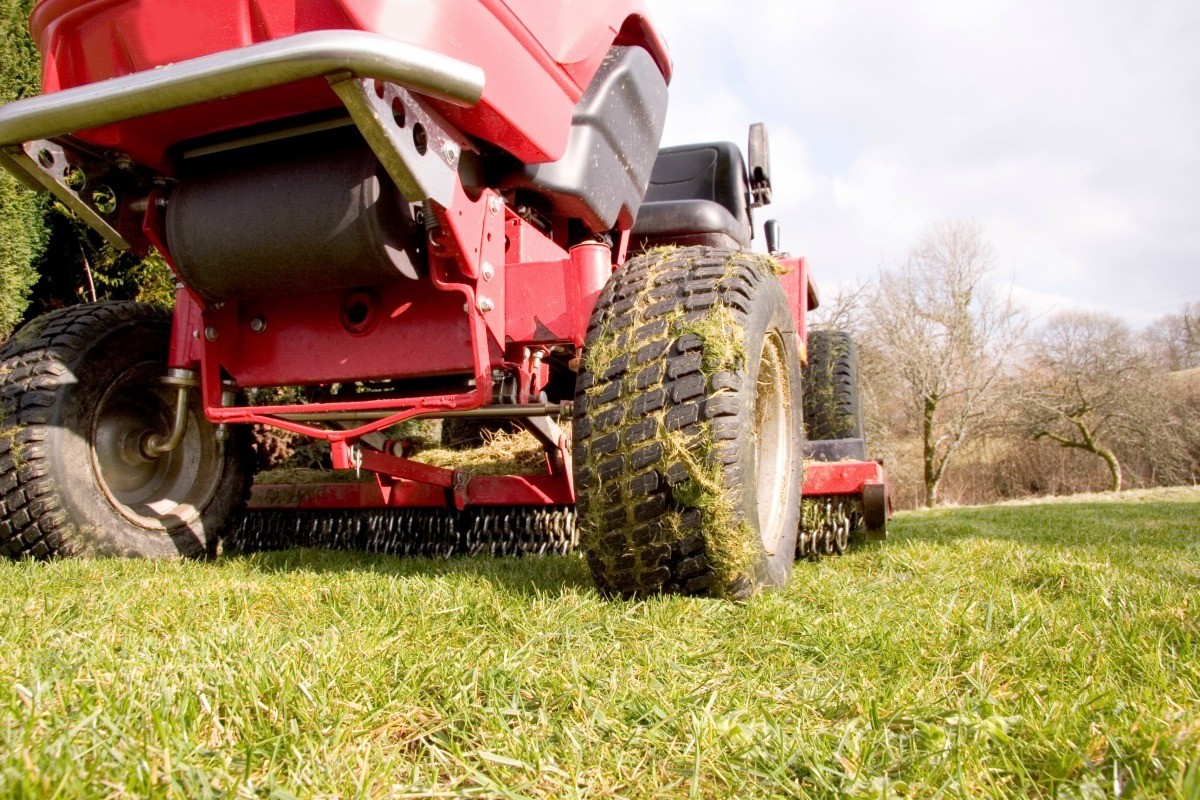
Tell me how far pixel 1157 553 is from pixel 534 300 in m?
2.77

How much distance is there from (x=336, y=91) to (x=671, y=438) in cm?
104

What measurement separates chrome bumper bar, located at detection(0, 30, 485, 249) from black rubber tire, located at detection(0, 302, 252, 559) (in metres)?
0.81

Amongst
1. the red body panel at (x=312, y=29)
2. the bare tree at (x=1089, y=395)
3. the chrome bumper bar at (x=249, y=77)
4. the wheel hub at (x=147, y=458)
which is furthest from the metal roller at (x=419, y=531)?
the bare tree at (x=1089, y=395)

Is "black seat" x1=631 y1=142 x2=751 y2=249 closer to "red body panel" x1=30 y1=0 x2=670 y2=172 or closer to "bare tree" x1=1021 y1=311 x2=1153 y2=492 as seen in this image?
"red body panel" x1=30 y1=0 x2=670 y2=172

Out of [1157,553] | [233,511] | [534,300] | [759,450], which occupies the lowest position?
[1157,553]

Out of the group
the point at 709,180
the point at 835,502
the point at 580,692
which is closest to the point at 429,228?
the point at 580,692

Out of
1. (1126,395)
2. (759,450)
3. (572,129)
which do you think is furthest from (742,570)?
(1126,395)

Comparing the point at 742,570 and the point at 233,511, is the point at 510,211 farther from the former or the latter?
the point at 233,511

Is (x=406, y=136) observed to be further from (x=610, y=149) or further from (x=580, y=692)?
(x=580, y=692)

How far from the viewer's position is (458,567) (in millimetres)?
2820

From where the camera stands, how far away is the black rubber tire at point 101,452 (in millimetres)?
2570

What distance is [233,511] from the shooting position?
3195mm


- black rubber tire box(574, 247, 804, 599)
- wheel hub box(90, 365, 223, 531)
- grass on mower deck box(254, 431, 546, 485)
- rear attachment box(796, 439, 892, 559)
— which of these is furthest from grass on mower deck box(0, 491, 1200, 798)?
grass on mower deck box(254, 431, 546, 485)

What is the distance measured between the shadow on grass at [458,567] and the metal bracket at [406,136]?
1028 millimetres
